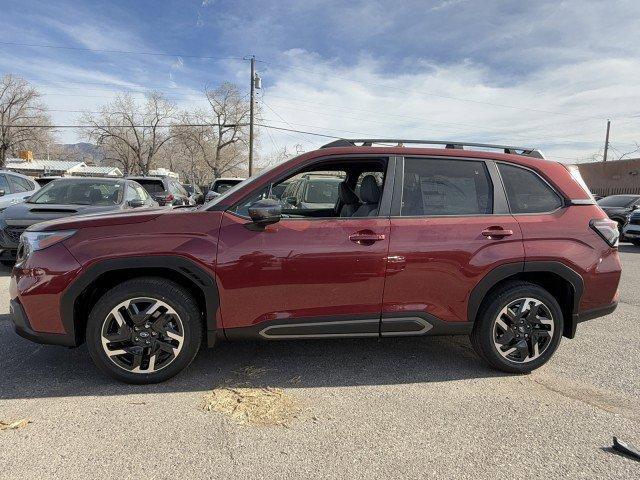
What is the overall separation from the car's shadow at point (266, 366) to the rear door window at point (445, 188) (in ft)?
4.41

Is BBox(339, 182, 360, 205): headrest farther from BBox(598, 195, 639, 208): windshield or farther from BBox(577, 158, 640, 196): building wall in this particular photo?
BBox(577, 158, 640, 196): building wall

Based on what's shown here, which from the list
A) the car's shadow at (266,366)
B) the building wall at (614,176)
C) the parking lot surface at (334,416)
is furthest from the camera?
the building wall at (614,176)

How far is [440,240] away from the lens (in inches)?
129

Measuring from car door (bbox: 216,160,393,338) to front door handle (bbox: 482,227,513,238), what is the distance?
0.81m

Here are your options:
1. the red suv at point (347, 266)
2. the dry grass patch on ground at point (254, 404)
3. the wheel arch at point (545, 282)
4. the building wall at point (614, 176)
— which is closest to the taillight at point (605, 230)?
the red suv at point (347, 266)

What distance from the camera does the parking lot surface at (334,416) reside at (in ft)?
7.73

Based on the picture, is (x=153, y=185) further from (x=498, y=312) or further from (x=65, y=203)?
(x=498, y=312)

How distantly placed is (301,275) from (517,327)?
184cm

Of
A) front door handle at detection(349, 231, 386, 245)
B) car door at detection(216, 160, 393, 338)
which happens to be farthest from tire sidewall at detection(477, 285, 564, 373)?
front door handle at detection(349, 231, 386, 245)

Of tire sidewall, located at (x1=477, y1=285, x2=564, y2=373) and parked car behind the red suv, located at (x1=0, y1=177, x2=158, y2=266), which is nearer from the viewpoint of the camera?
tire sidewall, located at (x1=477, y1=285, x2=564, y2=373)

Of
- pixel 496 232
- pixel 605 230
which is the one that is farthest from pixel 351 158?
pixel 605 230

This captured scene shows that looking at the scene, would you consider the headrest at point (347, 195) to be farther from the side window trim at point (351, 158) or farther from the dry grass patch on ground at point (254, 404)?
the dry grass patch on ground at point (254, 404)

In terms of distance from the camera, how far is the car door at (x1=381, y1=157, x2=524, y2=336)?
10.7 ft

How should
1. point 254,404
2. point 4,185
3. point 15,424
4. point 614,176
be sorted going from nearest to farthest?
point 15,424
point 254,404
point 4,185
point 614,176
